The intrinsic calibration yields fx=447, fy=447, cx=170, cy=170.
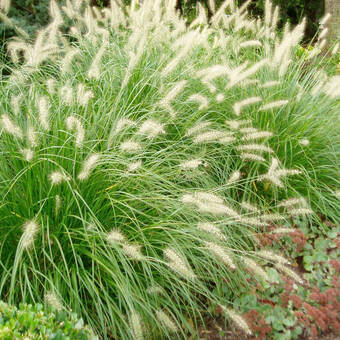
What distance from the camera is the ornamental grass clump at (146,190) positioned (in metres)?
2.90

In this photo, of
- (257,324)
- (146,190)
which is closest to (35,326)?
(146,190)

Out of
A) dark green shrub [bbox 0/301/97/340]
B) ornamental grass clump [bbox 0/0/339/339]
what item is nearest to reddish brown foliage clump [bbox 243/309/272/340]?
→ ornamental grass clump [bbox 0/0/339/339]

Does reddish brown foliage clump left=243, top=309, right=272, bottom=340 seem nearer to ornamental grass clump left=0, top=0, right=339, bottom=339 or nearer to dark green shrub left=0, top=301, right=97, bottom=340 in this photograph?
ornamental grass clump left=0, top=0, right=339, bottom=339

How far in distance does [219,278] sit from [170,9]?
3.08 m

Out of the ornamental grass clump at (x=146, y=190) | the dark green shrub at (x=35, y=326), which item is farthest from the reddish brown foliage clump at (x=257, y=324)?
the dark green shrub at (x=35, y=326)

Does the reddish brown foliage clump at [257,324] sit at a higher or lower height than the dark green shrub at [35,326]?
lower

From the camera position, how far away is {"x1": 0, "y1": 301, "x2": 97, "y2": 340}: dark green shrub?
196 cm

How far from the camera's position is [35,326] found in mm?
2043

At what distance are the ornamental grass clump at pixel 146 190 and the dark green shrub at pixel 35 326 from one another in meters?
0.43

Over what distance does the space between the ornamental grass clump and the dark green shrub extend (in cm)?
43

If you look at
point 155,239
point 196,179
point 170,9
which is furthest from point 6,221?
point 170,9

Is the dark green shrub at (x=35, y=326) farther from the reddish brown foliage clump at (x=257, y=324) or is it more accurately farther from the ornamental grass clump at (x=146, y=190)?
the reddish brown foliage clump at (x=257, y=324)

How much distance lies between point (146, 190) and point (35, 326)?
1457mm

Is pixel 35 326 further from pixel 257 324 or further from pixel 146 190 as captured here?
pixel 257 324
